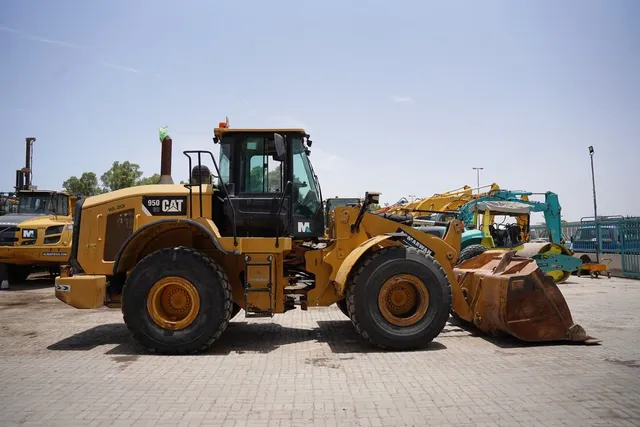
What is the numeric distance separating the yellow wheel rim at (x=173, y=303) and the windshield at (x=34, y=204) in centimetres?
1224

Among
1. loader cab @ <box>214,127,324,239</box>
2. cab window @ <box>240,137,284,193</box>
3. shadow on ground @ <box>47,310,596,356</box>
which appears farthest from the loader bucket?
cab window @ <box>240,137,284,193</box>

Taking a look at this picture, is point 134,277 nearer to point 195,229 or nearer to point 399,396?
point 195,229

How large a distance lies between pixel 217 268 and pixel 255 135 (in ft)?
6.71

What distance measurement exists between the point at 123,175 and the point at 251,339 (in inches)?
1586

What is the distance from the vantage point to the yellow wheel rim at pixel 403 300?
21.5 ft

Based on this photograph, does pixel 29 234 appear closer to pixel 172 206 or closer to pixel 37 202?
pixel 37 202

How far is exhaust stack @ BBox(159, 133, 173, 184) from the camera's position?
34.4 feet

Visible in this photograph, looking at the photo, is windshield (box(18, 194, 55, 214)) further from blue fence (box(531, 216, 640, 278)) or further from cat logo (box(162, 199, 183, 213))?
blue fence (box(531, 216, 640, 278))

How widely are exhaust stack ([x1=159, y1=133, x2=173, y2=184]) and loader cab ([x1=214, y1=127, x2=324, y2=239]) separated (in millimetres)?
3749

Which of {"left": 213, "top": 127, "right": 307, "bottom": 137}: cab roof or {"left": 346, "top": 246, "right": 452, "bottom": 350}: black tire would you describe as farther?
{"left": 213, "top": 127, "right": 307, "bottom": 137}: cab roof

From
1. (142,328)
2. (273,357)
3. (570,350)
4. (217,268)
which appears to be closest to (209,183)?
(217,268)

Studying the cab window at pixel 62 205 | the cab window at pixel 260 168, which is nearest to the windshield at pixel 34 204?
the cab window at pixel 62 205

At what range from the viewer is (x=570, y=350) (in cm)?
620

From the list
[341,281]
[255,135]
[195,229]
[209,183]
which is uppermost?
[255,135]
